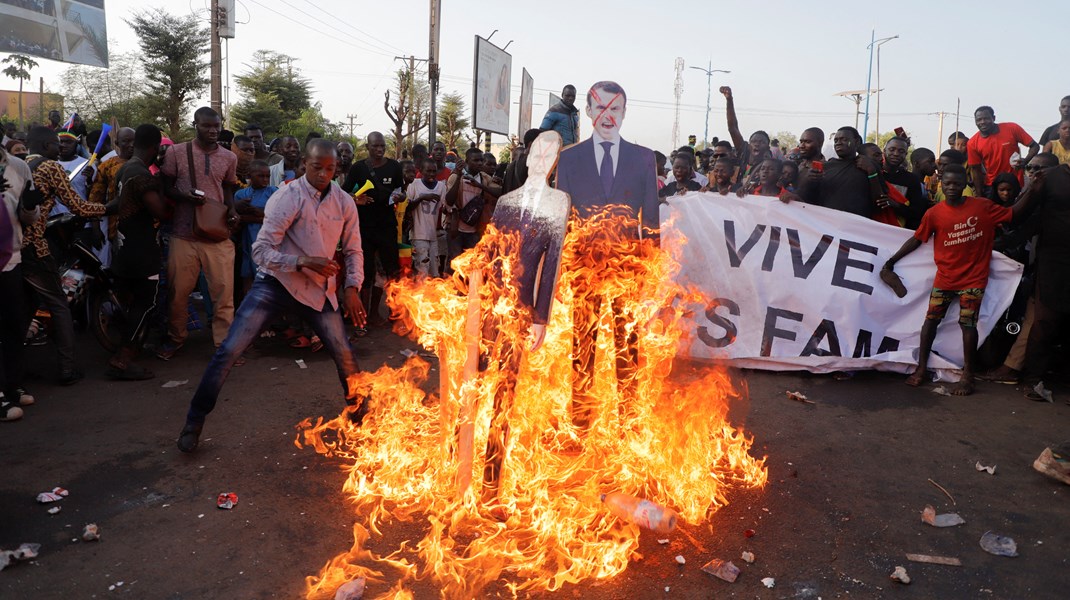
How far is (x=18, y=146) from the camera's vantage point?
9.26 m

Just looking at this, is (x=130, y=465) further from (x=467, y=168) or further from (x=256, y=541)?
(x=467, y=168)

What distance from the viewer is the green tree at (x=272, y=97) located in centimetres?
4925

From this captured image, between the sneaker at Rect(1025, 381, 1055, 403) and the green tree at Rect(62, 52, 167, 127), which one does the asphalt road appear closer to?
the sneaker at Rect(1025, 381, 1055, 403)

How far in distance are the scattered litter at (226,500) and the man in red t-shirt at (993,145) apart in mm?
8695

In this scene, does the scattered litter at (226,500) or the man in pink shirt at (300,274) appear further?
the man in pink shirt at (300,274)

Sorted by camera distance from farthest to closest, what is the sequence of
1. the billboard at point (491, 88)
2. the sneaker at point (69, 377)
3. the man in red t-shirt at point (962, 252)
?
1. the billboard at point (491, 88)
2. the man in red t-shirt at point (962, 252)
3. the sneaker at point (69, 377)

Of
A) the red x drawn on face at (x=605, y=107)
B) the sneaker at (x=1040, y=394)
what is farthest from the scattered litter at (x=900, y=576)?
the sneaker at (x=1040, y=394)

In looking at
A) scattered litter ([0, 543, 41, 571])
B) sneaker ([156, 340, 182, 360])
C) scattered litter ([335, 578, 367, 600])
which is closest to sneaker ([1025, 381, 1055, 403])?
scattered litter ([335, 578, 367, 600])

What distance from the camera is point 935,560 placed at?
12.2 feet

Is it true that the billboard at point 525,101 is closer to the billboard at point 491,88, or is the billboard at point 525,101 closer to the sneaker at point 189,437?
the billboard at point 491,88

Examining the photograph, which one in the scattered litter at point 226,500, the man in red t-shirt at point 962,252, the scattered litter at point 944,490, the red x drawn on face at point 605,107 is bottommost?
the scattered litter at point 226,500

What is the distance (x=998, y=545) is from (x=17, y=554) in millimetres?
5124

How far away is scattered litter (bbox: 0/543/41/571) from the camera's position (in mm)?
3445

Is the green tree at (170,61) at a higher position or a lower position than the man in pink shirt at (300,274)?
higher
